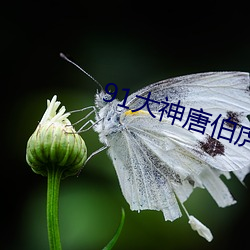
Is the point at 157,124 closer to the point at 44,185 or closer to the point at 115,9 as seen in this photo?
the point at 44,185

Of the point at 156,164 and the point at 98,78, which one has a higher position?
the point at 98,78

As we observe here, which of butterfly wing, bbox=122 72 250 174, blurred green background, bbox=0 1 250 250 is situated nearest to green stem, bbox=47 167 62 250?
butterfly wing, bbox=122 72 250 174

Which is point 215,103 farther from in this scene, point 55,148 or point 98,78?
point 98,78

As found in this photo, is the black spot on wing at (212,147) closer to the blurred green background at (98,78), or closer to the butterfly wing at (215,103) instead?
the butterfly wing at (215,103)

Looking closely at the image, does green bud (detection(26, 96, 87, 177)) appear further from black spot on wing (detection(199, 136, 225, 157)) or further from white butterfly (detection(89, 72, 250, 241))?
black spot on wing (detection(199, 136, 225, 157))

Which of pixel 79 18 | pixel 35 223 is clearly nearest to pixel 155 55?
pixel 79 18

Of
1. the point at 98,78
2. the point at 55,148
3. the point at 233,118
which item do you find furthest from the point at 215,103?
the point at 98,78
